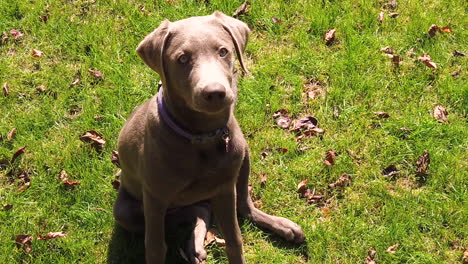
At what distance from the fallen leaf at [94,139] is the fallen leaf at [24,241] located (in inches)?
33.3

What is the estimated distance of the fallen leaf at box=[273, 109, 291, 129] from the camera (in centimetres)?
473

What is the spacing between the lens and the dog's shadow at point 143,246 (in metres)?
3.99

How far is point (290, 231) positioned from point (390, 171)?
3.08 feet

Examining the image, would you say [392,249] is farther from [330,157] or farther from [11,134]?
[11,134]

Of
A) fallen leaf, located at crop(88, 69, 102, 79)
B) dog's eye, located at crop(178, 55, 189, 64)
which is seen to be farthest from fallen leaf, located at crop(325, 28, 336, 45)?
dog's eye, located at crop(178, 55, 189, 64)

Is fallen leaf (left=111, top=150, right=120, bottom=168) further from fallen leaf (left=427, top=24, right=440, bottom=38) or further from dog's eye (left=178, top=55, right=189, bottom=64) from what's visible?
fallen leaf (left=427, top=24, right=440, bottom=38)

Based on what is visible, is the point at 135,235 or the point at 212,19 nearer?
the point at 212,19

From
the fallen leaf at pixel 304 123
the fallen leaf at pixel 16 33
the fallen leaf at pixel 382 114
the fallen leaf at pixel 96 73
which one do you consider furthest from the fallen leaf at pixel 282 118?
the fallen leaf at pixel 16 33

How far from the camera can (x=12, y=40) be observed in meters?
5.50

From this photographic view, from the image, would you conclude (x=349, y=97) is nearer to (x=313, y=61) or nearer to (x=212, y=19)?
(x=313, y=61)

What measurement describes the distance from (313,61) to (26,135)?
2401 millimetres

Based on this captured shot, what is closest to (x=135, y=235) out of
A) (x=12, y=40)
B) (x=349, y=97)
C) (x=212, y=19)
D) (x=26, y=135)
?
(x=26, y=135)

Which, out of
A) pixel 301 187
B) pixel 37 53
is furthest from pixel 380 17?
pixel 37 53

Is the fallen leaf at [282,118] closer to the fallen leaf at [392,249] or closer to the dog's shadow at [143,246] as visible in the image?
the dog's shadow at [143,246]
